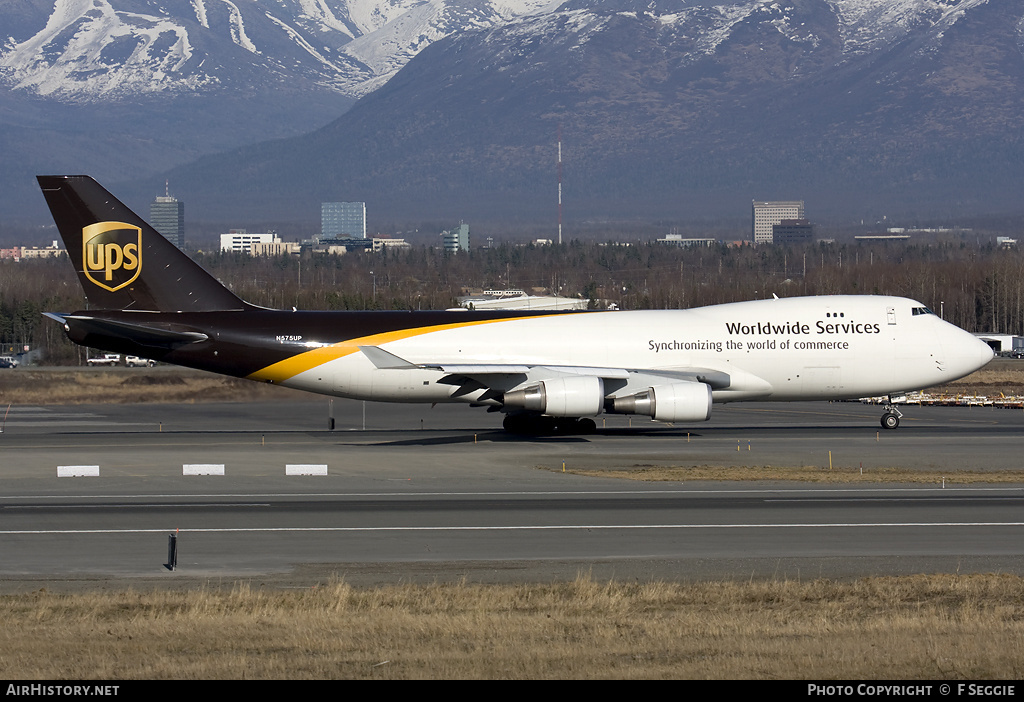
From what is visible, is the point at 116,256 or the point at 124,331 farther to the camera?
the point at 116,256

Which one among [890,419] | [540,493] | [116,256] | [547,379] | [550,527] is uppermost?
[116,256]

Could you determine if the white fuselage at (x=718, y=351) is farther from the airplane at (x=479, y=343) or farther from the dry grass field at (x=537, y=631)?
the dry grass field at (x=537, y=631)

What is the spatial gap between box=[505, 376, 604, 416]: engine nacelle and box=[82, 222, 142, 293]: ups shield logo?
14.7m

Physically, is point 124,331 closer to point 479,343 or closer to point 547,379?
point 479,343

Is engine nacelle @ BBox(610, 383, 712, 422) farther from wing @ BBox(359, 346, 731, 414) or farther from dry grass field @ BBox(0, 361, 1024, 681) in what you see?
dry grass field @ BBox(0, 361, 1024, 681)

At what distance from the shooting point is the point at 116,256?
47.4 m

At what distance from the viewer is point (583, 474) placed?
3750 cm

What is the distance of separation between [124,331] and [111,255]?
368cm

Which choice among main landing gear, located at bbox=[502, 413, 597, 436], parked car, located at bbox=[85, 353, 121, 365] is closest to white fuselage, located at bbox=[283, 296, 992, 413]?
main landing gear, located at bbox=[502, 413, 597, 436]

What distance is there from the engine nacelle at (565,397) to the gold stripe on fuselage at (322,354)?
16.3ft

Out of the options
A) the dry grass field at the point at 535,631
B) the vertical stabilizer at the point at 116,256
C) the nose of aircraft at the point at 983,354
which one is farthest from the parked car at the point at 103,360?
the dry grass field at the point at 535,631

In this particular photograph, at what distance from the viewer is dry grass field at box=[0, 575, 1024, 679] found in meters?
16.2

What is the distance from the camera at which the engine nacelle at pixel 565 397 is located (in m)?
44.6

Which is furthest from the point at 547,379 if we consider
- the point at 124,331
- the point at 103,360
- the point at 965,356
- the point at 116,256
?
the point at 103,360
